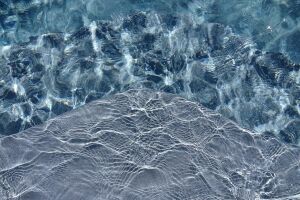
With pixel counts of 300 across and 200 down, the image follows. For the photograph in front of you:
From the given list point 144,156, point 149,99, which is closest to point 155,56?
point 149,99

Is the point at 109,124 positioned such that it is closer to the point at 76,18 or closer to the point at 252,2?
the point at 76,18

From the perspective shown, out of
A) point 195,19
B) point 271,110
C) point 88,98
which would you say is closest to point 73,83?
point 88,98

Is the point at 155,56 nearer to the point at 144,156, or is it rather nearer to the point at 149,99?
the point at 149,99

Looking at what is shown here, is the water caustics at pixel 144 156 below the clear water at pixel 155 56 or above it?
below

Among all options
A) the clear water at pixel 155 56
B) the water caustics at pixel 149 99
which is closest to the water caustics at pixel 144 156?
the water caustics at pixel 149 99

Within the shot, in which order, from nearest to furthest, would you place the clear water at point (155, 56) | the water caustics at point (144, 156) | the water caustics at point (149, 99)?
the water caustics at point (144, 156), the water caustics at point (149, 99), the clear water at point (155, 56)

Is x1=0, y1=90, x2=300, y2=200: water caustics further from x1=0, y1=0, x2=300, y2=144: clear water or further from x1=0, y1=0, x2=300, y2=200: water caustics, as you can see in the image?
x1=0, y1=0, x2=300, y2=144: clear water

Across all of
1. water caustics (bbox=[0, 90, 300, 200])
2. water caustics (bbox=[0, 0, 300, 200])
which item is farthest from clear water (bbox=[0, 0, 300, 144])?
water caustics (bbox=[0, 90, 300, 200])

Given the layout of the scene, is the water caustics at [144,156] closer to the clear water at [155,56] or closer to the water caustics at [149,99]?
the water caustics at [149,99]
